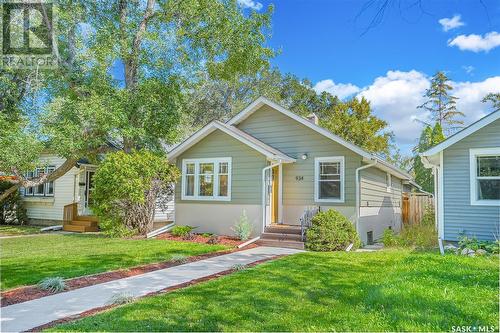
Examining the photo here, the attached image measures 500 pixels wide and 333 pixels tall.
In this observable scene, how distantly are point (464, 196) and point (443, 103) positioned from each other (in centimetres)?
3750

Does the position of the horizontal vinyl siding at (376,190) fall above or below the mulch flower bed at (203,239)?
above

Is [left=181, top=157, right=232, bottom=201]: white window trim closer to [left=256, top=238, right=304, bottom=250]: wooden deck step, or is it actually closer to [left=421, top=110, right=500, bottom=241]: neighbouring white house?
[left=256, top=238, right=304, bottom=250]: wooden deck step

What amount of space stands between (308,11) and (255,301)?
5.61 metres

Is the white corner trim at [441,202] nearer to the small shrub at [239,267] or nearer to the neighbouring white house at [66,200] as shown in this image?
the small shrub at [239,267]

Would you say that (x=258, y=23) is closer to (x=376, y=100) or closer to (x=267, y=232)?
(x=267, y=232)

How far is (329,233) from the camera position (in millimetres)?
11258

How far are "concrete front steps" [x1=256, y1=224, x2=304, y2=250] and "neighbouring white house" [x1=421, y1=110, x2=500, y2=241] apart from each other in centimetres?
433

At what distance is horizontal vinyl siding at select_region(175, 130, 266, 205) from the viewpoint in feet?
44.4

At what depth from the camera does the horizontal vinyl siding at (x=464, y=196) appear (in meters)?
10.1

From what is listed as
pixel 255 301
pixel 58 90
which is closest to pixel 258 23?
pixel 58 90

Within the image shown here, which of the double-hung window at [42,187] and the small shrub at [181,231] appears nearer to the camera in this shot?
the small shrub at [181,231]

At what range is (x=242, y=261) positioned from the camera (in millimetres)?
9141

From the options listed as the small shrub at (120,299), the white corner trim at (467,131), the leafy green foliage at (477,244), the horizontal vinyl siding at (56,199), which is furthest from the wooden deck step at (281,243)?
the horizontal vinyl siding at (56,199)

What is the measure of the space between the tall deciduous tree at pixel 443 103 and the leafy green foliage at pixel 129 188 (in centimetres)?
3796
